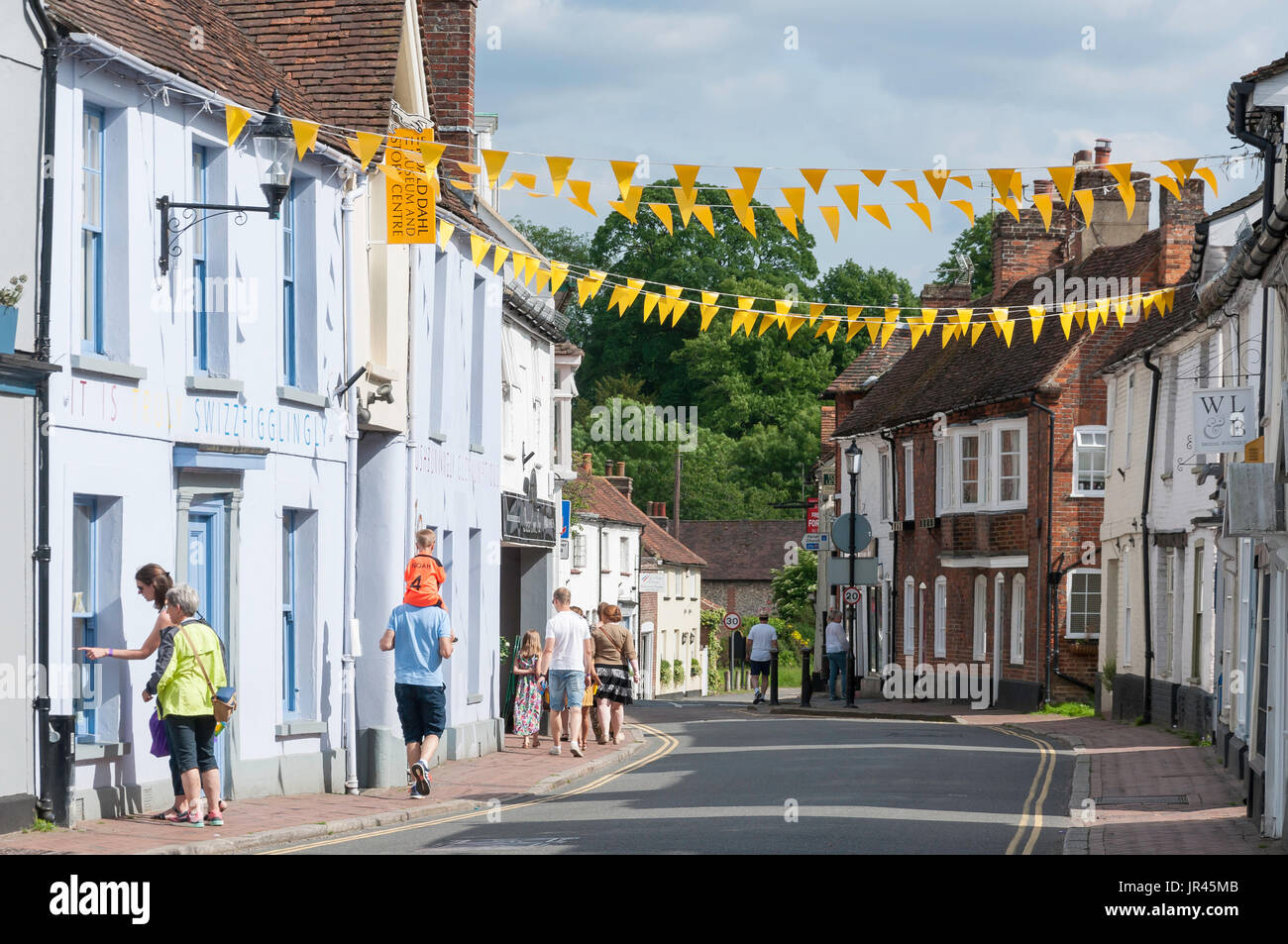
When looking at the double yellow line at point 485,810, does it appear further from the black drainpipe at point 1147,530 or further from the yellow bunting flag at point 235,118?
the black drainpipe at point 1147,530

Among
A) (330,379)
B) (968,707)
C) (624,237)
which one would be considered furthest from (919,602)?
(624,237)

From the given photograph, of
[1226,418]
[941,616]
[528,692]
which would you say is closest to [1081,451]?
[941,616]

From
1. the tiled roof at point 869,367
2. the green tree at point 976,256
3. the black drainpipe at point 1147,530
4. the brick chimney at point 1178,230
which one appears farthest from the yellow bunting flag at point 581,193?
the green tree at point 976,256

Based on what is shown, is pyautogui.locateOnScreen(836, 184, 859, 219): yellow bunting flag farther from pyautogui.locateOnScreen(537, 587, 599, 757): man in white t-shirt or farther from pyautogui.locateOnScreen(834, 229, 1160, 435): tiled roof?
pyautogui.locateOnScreen(834, 229, 1160, 435): tiled roof

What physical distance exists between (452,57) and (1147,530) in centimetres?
1297

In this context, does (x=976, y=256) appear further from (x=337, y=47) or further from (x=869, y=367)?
(x=337, y=47)

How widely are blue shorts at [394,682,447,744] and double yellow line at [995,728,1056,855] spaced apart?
16.6 feet

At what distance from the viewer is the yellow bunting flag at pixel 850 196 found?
49.5 ft

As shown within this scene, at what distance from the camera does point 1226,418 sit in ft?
59.5

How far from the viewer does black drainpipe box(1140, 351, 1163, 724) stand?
2820 centimetres

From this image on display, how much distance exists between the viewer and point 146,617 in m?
14.6

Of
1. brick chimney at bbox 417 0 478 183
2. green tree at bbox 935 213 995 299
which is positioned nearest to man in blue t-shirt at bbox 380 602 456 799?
brick chimney at bbox 417 0 478 183

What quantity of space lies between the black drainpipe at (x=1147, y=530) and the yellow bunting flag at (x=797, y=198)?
13905 millimetres
